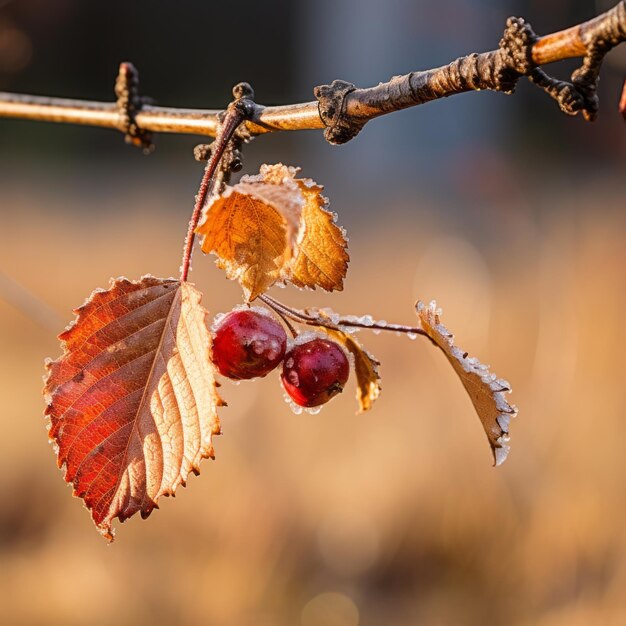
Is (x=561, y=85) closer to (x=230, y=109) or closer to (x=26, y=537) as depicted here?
(x=230, y=109)

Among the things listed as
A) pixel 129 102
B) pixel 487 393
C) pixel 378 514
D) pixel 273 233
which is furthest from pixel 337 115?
pixel 378 514

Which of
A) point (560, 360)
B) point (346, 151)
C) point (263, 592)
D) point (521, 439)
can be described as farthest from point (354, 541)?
point (346, 151)

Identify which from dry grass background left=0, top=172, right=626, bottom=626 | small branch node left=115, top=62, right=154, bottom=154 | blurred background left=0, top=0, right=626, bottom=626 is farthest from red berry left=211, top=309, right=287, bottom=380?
dry grass background left=0, top=172, right=626, bottom=626

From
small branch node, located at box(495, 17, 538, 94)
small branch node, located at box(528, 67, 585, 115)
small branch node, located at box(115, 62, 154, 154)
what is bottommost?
small branch node, located at box(528, 67, 585, 115)

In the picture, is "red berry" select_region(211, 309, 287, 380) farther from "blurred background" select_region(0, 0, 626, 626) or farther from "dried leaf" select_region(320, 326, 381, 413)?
"blurred background" select_region(0, 0, 626, 626)

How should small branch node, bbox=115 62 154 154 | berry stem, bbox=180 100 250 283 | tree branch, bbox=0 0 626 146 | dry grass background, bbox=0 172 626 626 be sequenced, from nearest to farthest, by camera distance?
tree branch, bbox=0 0 626 146
berry stem, bbox=180 100 250 283
small branch node, bbox=115 62 154 154
dry grass background, bbox=0 172 626 626

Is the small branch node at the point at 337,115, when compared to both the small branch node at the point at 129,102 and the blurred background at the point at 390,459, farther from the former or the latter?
the blurred background at the point at 390,459

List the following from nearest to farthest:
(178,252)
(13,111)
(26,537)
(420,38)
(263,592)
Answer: (13,111), (263,592), (26,537), (178,252), (420,38)

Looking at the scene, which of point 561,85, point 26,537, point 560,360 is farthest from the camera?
point 560,360

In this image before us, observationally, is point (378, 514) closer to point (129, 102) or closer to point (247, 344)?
point (129, 102)
